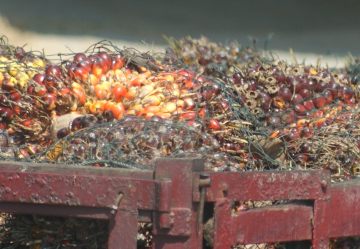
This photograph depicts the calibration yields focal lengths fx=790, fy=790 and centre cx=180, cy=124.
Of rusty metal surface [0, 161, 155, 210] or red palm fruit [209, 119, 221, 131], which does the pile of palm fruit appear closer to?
red palm fruit [209, 119, 221, 131]

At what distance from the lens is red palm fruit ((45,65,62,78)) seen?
11.5 ft

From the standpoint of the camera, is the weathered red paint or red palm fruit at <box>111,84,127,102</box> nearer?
the weathered red paint

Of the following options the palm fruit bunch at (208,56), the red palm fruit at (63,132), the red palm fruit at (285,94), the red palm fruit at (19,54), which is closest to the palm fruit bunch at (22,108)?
the red palm fruit at (63,132)

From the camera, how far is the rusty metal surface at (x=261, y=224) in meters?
2.50

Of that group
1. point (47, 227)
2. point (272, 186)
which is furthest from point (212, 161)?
point (47, 227)

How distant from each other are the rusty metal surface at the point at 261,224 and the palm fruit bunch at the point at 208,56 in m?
1.61

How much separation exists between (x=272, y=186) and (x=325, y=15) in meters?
5.70

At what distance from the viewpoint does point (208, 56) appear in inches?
201

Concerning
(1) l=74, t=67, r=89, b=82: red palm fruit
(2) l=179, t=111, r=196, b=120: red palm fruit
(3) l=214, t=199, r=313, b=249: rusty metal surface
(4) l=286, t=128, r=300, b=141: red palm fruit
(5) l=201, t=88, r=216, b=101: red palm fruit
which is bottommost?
(3) l=214, t=199, r=313, b=249: rusty metal surface

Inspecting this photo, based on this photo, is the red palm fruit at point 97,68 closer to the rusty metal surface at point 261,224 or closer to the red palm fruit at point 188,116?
the red palm fruit at point 188,116

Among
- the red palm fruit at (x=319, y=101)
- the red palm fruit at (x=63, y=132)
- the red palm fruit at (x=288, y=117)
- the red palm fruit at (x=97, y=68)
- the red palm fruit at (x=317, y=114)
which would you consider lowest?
the red palm fruit at (x=63, y=132)

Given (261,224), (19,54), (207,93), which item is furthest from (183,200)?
(19,54)

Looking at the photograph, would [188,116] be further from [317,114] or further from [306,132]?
[317,114]

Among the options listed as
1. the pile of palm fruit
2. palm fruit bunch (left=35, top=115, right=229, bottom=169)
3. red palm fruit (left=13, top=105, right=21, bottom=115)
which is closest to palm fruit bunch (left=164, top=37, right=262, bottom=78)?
the pile of palm fruit
